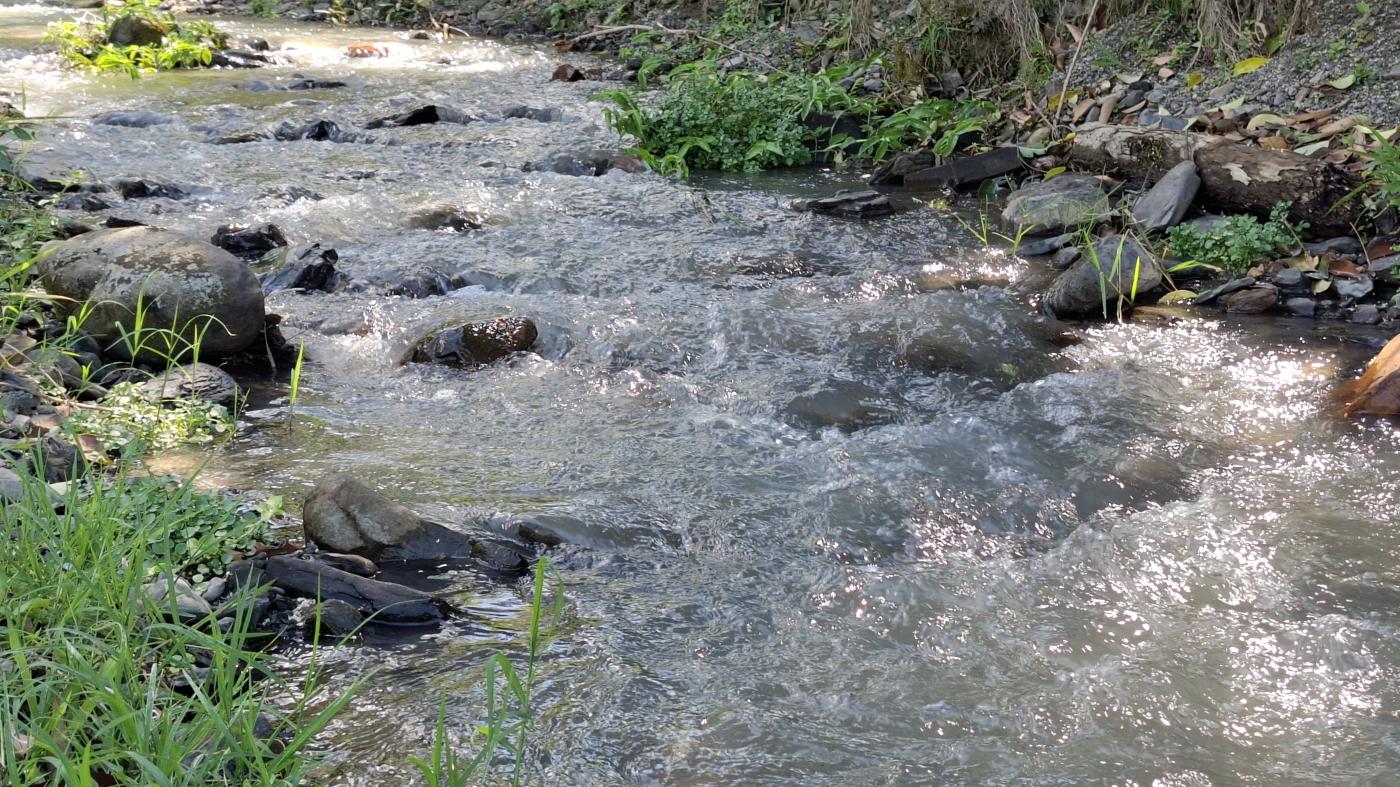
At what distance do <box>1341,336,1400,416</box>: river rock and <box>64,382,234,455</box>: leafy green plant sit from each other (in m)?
3.99

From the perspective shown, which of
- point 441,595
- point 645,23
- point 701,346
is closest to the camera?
point 441,595

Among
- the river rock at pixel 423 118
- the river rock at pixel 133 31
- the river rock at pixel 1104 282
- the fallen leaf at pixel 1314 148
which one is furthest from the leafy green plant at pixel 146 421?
the river rock at pixel 133 31

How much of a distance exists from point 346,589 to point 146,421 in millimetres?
1386

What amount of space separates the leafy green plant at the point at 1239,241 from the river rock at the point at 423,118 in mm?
5848

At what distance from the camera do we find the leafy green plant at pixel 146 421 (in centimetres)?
→ 367

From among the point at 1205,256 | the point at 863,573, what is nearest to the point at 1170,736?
the point at 863,573

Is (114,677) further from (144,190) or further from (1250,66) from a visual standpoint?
(1250,66)

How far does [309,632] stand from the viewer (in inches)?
110

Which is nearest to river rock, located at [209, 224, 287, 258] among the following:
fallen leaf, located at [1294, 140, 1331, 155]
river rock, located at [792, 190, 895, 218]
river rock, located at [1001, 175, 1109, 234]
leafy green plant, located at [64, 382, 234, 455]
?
leafy green plant, located at [64, 382, 234, 455]

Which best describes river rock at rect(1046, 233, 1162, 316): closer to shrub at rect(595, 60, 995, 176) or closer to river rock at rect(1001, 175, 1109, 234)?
river rock at rect(1001, 175, 1109, 234)

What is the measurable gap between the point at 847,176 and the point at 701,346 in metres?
3.42

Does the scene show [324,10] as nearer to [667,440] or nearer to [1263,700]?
[667,440]

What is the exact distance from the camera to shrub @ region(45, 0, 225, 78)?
1144cm

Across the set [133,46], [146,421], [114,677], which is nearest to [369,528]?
[114,677]
